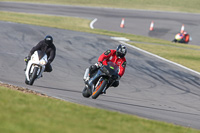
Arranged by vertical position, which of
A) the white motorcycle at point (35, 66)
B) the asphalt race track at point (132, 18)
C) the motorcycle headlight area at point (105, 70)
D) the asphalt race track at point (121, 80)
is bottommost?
the asphalt race track at point (132, 18)

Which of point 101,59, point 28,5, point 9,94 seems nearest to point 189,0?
point 28,5

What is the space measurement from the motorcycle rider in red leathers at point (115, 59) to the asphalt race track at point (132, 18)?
2098cm

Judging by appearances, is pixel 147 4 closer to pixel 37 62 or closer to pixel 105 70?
pixel 37 62

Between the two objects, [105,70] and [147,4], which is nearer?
[105,70]

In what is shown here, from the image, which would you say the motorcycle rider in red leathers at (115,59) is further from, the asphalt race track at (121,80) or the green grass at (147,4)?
the green grass at (147,4)

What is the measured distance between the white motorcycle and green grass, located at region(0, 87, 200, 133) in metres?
3.40

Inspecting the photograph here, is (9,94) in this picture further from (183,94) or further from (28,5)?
(28,5)

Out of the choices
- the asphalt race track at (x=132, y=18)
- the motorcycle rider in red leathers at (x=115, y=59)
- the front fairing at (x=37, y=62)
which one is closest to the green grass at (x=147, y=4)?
the asphalt race track at (x=132, y=18)

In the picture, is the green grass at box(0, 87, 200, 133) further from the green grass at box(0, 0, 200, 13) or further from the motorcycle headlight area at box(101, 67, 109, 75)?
the green grass at box(0, 0, 200, 13)

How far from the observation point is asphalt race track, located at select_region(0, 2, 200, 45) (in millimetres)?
34062

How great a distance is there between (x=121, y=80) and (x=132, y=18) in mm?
24159

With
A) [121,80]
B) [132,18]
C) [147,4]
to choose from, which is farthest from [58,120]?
[147,4]

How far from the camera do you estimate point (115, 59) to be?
11742mm

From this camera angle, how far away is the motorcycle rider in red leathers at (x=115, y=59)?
37.4ft
